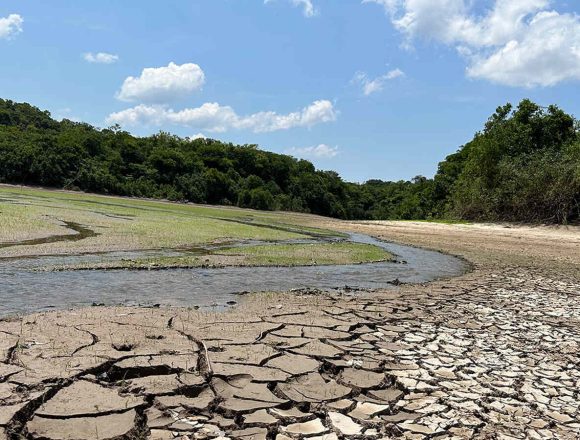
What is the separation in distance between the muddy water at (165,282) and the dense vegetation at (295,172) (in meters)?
27.3

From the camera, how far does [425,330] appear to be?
21.9 ft

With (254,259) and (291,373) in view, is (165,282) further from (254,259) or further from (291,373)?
(291,373)

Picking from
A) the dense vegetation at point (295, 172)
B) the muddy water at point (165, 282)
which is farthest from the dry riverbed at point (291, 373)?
the dense vegetation at point (295, 172)

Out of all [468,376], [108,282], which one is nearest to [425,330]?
[468,376]

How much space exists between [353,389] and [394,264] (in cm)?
1171

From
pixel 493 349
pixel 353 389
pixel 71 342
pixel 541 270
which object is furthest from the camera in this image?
pixel 541 270

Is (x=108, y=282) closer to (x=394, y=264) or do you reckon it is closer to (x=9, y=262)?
(x=9, y=262)

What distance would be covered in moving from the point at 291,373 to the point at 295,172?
10911 cm

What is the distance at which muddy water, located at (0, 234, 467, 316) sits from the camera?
8.07 metres

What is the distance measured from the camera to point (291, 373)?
4.81 metres

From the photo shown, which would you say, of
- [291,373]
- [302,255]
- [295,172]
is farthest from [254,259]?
[295,172]

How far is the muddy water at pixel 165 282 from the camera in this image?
8.07 meters

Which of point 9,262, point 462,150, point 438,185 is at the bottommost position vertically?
point 9,262

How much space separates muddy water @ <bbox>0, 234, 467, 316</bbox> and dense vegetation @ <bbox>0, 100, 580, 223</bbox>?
27.3 metres
